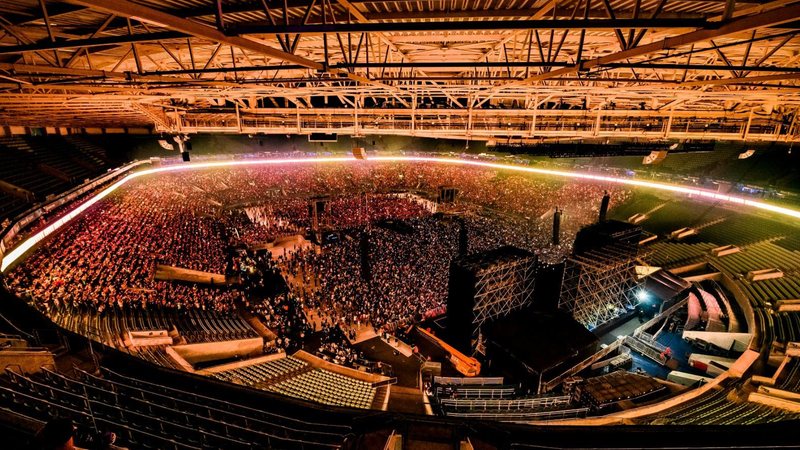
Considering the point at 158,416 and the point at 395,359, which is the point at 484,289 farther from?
the point at 158,416

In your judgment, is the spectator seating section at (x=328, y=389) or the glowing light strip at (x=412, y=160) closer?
the spectator seating section at (x=328, y=389)

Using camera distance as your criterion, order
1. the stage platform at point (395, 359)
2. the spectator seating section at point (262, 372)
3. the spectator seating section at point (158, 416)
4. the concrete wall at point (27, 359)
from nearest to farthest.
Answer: the spectator seating section at point (158, 416)
the concrete wall at point (27, 359)
the spectator seating section at point (262, 372)
the stage platform at point (395, 359)

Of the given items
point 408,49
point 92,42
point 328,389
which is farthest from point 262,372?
point 408,49

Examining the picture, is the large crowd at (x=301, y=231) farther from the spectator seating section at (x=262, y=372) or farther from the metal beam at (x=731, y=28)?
the metal beam at (x=731, y=28)

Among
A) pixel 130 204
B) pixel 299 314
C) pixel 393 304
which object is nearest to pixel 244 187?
pixel 130 204

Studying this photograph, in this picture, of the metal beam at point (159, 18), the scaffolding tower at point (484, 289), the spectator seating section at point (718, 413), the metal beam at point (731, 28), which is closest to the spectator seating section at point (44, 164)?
the metal beam at point (159, 18)

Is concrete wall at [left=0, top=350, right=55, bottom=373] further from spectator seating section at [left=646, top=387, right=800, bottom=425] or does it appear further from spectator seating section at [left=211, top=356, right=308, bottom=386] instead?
spectator seating section at [left=646, top=387, right=800, bottom=425]
